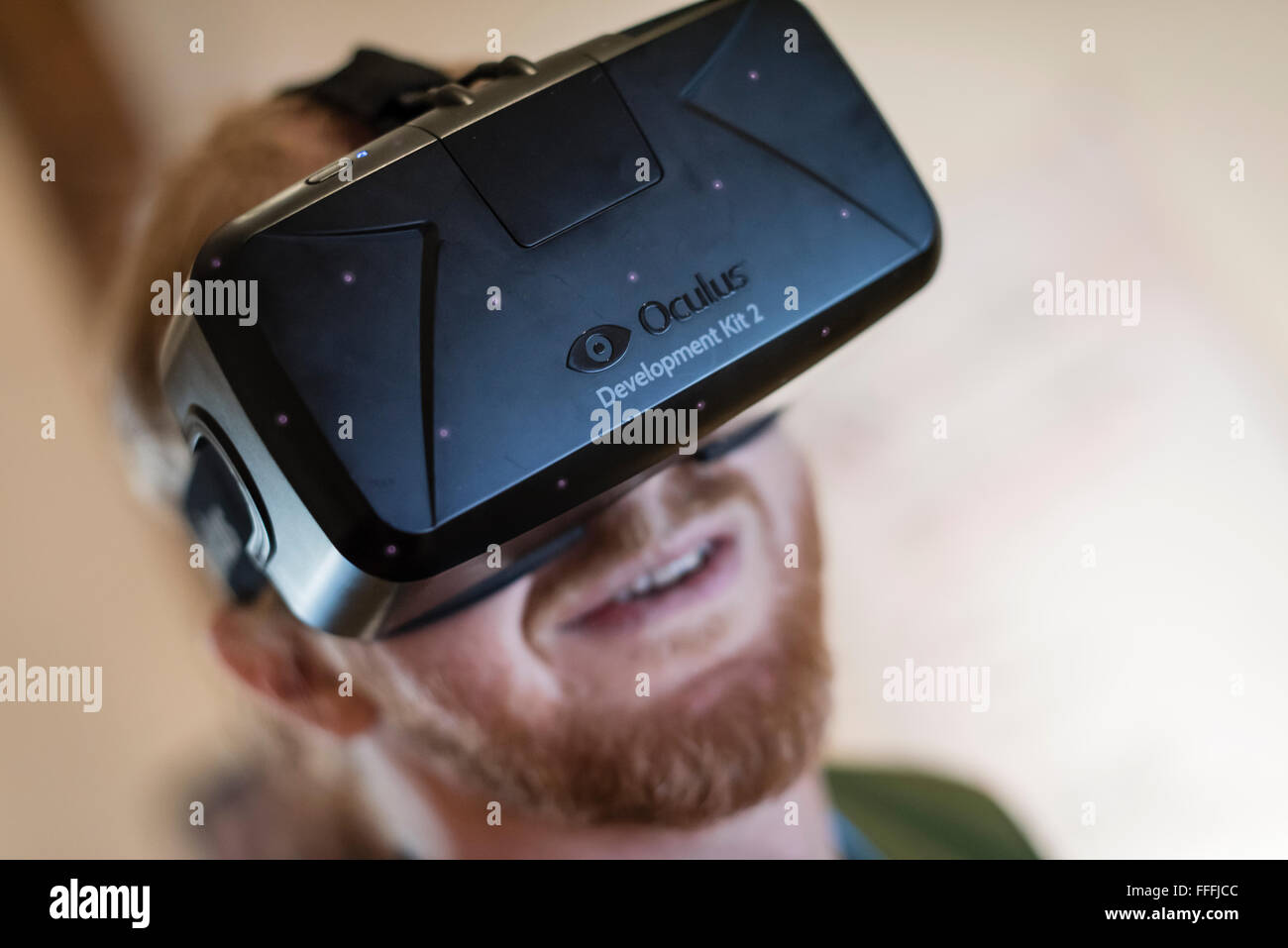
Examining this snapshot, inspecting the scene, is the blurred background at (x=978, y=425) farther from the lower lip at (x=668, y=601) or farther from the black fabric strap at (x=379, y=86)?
the black fabric strap at (x=379, y=86)

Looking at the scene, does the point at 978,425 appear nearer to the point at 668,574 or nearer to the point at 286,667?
the point at 668,574

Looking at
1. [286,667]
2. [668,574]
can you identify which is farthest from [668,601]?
[286,667]

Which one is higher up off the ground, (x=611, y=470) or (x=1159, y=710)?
(x=611, y=470)

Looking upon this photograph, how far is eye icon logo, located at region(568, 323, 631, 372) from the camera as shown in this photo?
409 mm

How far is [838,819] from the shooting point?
711 millimetres

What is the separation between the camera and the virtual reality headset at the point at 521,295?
393 mm

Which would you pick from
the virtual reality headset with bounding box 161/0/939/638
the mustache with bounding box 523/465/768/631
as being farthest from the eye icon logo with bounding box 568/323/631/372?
the mustache with bounding box 523/465/768/631

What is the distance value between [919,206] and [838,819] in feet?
1.47

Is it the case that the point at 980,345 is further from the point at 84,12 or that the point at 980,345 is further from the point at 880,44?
the point at 84,12

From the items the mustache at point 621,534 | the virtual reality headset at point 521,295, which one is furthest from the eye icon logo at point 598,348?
the mustache at point 621,534

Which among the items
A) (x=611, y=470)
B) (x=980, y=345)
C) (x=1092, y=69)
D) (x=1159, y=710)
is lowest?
(x=1159, y=710)

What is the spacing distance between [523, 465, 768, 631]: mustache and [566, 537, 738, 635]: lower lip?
0.03 meters

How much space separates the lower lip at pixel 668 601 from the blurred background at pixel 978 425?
13 cm
